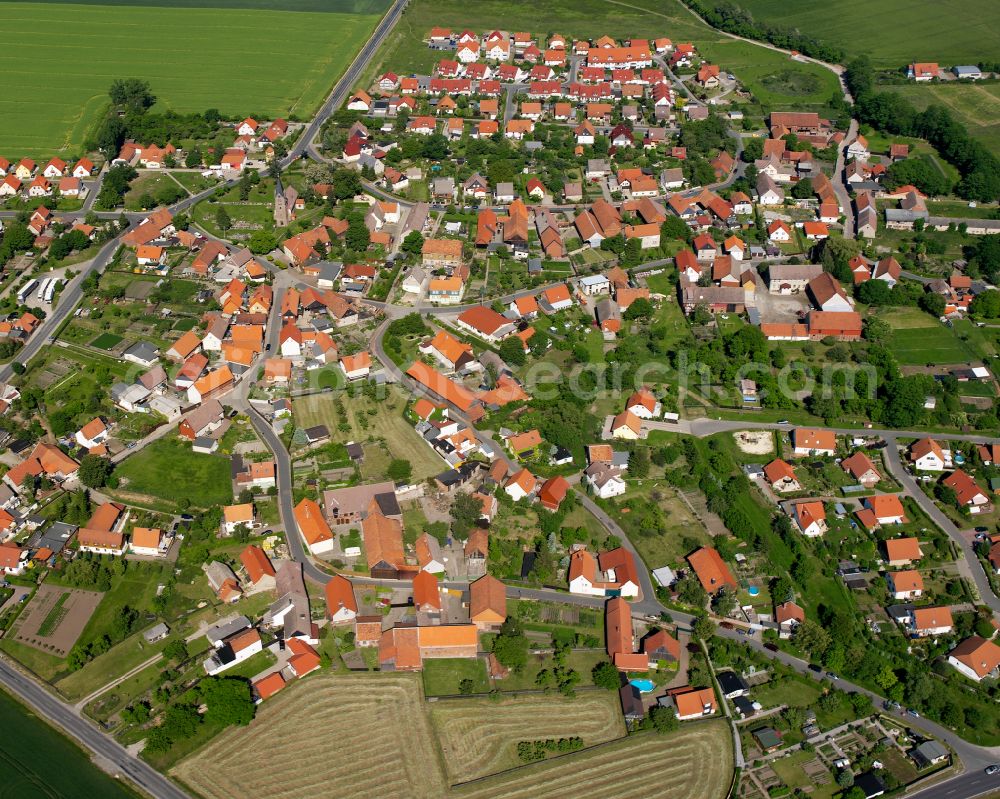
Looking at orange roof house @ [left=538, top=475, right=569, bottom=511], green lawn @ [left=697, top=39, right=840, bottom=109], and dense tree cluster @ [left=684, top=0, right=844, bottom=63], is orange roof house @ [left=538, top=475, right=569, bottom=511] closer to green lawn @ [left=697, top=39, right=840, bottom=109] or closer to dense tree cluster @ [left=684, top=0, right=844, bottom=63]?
green lawn @ [left=697, top=39, right=840, bottom=109]

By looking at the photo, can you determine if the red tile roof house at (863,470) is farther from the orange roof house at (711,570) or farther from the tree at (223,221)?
the tree at (223,221)

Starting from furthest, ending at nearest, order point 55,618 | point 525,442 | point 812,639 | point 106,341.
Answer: point 106,341 → point 525,442 → point 55,618 → point 812,639

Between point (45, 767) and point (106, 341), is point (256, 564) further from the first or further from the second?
point (106, 341)

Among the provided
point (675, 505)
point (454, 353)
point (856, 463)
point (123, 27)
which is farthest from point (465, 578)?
point (123, 27)

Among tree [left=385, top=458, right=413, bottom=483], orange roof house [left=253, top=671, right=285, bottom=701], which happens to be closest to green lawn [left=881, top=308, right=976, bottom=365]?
tree [left=385, top=458, right=413, bottom=483]

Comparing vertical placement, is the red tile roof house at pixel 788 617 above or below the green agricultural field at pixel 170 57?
below

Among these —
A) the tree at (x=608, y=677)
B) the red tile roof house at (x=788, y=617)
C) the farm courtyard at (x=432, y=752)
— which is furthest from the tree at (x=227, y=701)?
the red tile roof house at (x=788, y=617)

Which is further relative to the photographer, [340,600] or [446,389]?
[446,389]

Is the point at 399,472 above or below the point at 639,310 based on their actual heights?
below

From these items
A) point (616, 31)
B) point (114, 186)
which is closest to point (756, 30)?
point (616, 31)
